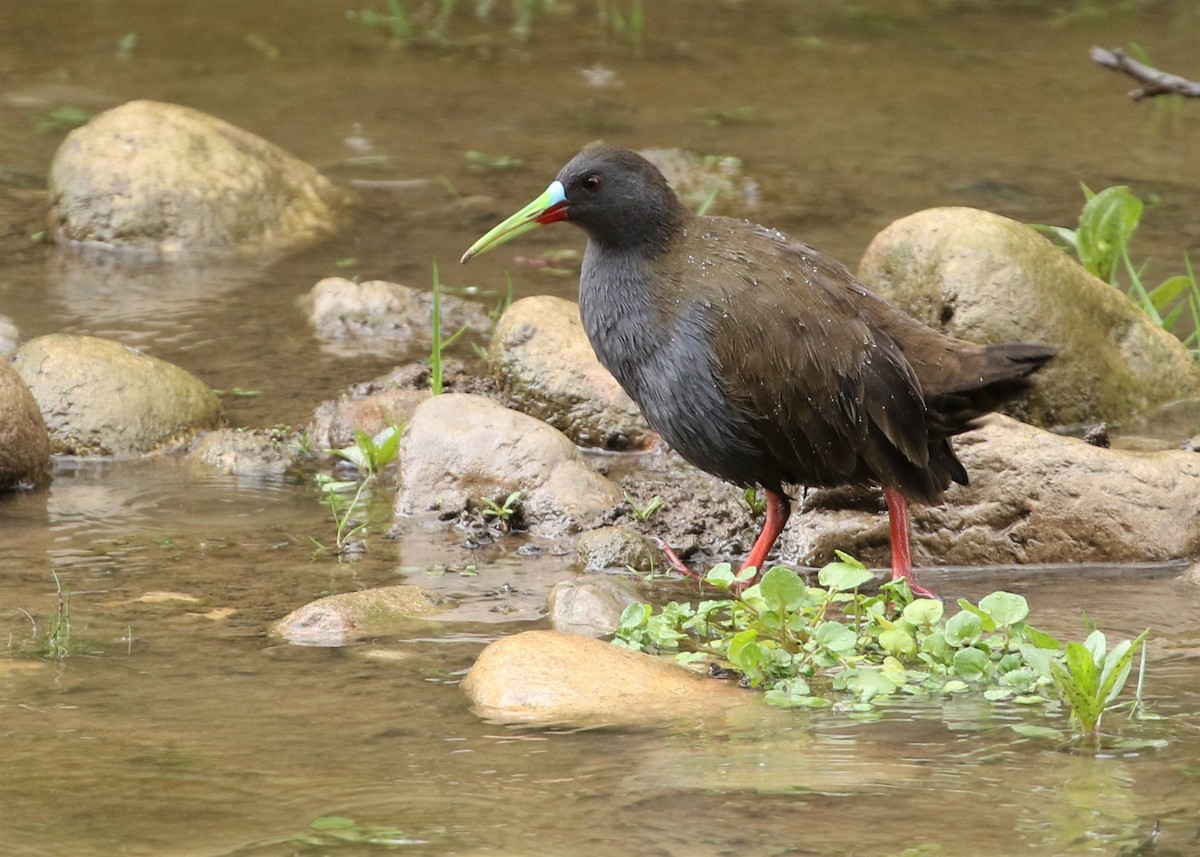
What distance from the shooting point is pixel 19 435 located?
6242 millimetres

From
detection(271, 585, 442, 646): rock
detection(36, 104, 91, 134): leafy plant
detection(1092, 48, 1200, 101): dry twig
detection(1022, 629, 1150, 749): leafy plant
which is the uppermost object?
detection(1092, 48, 1200, 101): dry twig

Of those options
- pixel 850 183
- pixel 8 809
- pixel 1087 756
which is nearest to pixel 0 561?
pixel 8 809

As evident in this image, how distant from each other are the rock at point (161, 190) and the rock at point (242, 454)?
2.60 meters

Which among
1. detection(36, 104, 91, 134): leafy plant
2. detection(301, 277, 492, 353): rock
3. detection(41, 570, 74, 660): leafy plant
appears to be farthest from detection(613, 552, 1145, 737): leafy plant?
detection(36, 104, 91, 134): leafy plant

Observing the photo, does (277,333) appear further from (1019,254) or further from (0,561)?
(1019,254)

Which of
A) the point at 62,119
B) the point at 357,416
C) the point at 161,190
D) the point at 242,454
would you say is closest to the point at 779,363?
the point at 357,416

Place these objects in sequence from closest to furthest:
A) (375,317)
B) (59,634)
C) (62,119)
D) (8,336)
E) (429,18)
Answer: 1. (59,634)
2. (8,336)
3. (375,317)
4. (62,119)
5. (429,18)

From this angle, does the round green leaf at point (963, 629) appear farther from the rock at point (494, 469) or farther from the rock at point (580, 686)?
the rock at point (494, 469)

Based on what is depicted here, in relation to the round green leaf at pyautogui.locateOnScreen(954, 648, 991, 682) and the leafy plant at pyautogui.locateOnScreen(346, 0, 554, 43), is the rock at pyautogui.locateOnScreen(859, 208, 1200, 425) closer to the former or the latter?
the round green leaf at pyautogui.locateOnScreen(954, 648, 991, 682)

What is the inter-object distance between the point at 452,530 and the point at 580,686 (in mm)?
1902

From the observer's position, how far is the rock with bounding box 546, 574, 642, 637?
5.05 metres

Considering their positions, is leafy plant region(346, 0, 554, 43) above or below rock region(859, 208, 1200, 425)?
above

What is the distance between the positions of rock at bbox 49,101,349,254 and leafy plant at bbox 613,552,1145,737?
5075mm

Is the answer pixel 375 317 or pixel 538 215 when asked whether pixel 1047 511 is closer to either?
pixel 538 215
